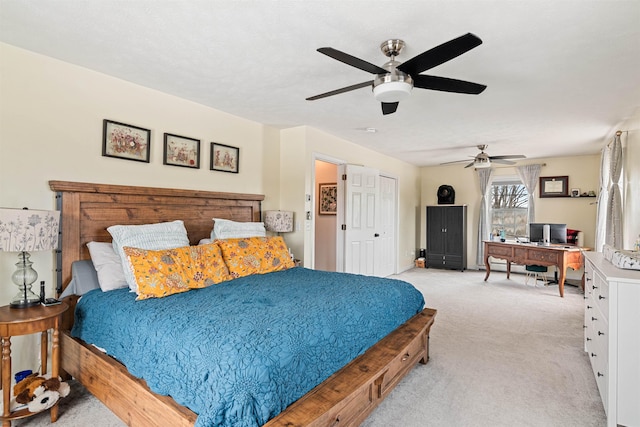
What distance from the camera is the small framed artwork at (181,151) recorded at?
3205 mm

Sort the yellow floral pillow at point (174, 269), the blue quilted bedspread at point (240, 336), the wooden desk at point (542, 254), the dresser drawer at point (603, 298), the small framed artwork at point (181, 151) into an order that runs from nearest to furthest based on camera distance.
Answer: the blue quilted bedspread at point (240, 336) < the dresser drawer at point (603, 298) < the yellow floral pillow at point (174, 269) < the small framed artwork at point (181, 151) < the wooden desk at point (542, 254)

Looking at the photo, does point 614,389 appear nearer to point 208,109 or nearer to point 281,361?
point 281,361

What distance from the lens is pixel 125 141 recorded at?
114 inches

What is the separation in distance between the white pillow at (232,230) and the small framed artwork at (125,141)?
2.95ft

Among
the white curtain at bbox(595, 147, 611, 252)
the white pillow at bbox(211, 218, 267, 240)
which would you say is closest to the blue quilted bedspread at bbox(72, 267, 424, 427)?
the white pillow at bbox(211, 218, 267, 240)

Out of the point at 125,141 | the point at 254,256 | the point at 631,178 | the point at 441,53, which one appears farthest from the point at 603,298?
the point at 125,141

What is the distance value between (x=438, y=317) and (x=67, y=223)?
3.87 metres

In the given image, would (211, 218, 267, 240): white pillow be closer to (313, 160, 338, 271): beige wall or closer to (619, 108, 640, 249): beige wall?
(313, 160, 338, 271): beige wall

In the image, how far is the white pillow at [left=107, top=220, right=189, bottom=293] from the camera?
2398mm

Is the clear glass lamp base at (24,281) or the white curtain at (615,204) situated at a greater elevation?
the white curtain at (615,204)

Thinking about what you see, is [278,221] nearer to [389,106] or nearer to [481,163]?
[389,106]

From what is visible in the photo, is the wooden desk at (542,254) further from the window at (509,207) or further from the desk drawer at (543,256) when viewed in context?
the window at (509,207)

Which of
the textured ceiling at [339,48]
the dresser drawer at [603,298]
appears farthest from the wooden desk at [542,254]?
the dresser drawer at [603,298]

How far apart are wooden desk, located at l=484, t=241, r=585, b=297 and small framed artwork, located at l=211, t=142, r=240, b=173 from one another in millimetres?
4834
